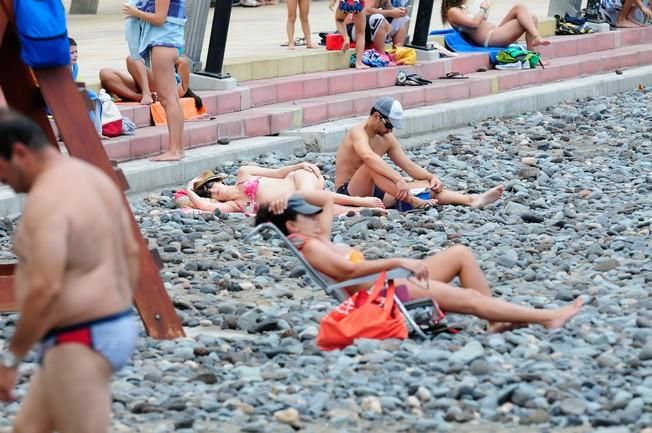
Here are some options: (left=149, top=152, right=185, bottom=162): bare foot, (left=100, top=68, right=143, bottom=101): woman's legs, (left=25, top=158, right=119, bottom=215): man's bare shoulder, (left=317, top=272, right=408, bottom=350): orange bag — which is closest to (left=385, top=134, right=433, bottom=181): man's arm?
(left=149, top=152, right=185, bottom=162): bare foot

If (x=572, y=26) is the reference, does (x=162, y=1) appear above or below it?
above

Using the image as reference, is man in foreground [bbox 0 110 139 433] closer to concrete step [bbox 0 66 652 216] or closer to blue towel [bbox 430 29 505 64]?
concrete step [bbox 0 66 652 216]

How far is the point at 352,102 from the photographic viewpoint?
606 inches

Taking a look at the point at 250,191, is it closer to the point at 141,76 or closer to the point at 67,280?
the point at 141,76

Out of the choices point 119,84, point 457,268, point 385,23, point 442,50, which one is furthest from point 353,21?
point 457,268

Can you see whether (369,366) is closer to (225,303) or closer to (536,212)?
(225,303)

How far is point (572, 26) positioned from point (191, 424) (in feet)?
54.3

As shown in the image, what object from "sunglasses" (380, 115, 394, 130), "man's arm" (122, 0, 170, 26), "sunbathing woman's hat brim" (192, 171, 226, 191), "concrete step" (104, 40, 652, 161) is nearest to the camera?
"sunglasses" (380, 115, 394, 130)

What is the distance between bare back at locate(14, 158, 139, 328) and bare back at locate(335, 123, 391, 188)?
6510mm

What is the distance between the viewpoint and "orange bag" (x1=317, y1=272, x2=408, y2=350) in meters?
7.09

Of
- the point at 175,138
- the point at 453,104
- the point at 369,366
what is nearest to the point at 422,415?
the point at 369,366

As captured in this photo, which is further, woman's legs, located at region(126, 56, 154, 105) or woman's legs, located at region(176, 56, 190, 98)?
woman's legs, located at region(176, 56, 190, 98)

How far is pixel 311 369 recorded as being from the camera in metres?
6.83

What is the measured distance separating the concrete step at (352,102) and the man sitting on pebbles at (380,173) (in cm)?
204
